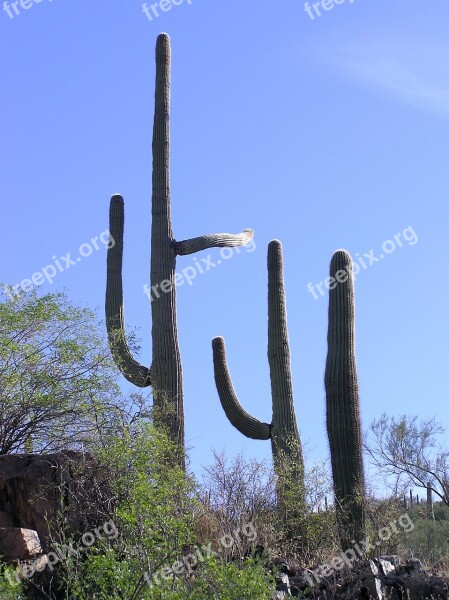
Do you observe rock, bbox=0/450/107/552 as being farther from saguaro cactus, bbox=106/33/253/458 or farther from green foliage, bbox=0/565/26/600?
saguaro cactus, bbox=106/33/253/458

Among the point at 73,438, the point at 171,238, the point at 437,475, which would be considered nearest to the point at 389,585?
the point at 73,438

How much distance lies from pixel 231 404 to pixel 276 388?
3.20 feet

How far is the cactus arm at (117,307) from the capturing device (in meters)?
17.0

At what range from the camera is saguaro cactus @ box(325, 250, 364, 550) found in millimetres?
14773

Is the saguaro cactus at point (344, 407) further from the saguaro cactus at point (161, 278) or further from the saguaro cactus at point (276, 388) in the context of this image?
the saguaro cactus at point (161, 278)

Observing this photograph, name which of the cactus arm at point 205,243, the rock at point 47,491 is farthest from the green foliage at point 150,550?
the cactus arm at point 205,243

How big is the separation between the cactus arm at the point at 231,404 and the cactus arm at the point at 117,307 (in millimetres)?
1564

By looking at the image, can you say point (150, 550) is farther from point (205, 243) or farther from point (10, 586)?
point (205, 243)

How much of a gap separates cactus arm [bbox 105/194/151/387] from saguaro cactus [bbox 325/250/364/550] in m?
3.34

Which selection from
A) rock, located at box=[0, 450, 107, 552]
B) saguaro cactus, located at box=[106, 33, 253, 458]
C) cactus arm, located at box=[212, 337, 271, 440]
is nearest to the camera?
rock, located at box=[0, 450, 107, 552]

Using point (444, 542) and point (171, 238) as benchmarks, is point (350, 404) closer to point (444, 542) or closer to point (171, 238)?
point (171, 238)

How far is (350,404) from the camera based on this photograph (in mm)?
Answer: 15477

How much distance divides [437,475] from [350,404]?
6.88m

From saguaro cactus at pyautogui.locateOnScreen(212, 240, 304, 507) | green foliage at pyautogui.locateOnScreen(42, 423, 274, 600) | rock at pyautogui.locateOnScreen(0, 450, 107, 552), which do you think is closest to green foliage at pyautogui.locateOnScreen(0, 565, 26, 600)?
green foliage at pyautogui.locateOnScreen(42, 423, 274, 600)
